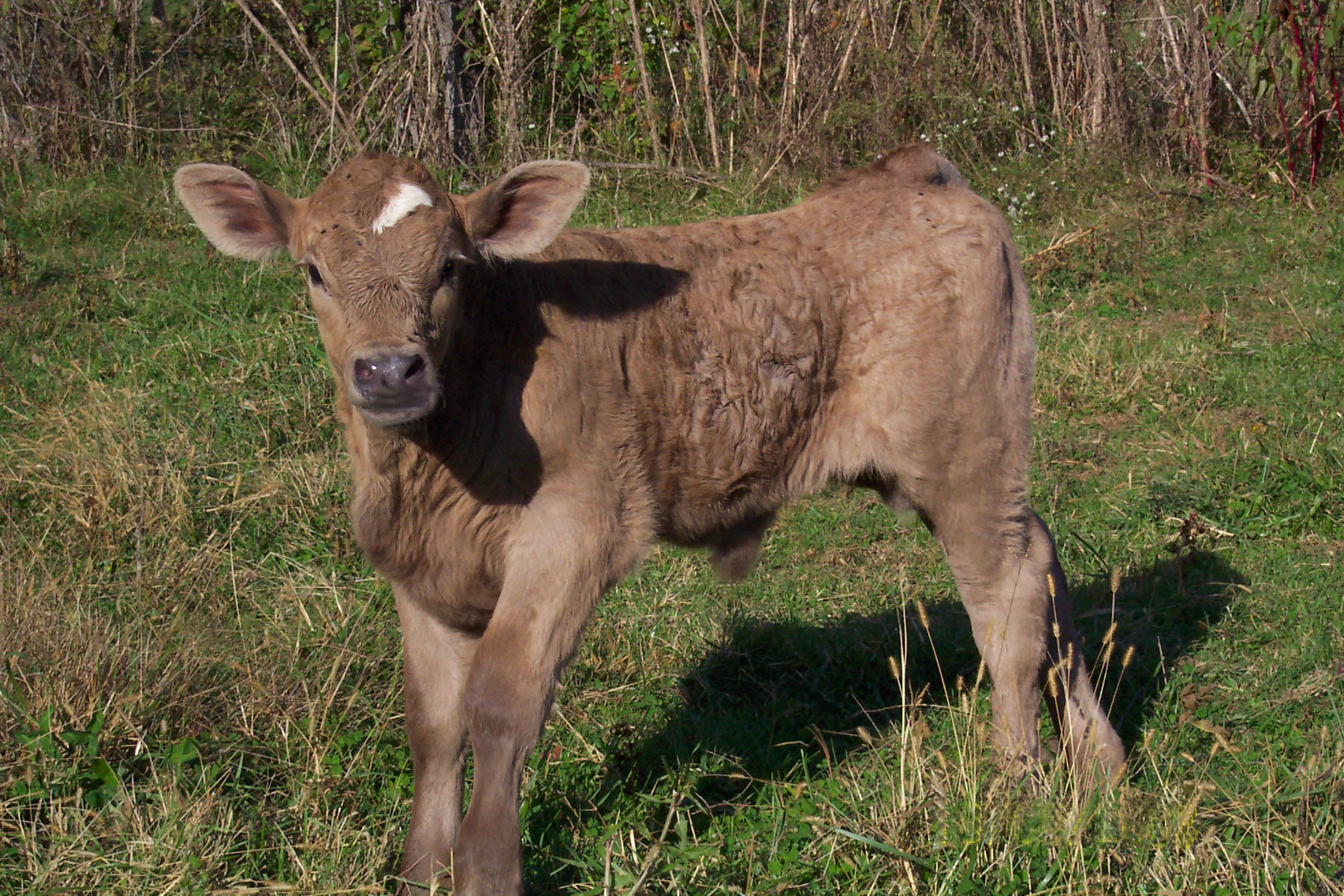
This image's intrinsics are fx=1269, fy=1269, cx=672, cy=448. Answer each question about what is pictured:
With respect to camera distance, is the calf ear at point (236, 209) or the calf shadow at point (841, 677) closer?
the calf ear at point (236, 209)

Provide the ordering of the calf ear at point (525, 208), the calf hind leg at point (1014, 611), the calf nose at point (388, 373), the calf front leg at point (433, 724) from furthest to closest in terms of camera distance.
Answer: the calf hind leg at point (1014, 611)
the calf front leg at point (433, 724)
the calf ear at point (525, 208)
the calf nose at point (388, 373)

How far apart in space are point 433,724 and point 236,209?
172 cm

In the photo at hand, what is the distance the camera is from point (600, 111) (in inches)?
405

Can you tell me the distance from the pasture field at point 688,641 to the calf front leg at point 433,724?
192 millimetres

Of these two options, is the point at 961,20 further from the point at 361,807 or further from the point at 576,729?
the point at 361,807

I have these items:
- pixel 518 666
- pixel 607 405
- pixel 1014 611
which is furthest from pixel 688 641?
pixel 518 666

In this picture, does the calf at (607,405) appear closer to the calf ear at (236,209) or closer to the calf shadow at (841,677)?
the calf ear at (236,209)

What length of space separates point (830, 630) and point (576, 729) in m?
1.34

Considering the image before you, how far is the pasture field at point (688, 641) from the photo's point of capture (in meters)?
3.51

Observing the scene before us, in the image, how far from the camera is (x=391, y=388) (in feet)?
10.7

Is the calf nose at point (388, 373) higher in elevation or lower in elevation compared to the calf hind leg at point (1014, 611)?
higher

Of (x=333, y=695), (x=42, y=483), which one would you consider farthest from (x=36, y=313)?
(x=333, y=695)

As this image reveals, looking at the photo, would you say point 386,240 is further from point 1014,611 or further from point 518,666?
point 1014,611

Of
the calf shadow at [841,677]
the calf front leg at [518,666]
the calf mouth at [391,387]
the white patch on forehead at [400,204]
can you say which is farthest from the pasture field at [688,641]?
the white patch on forehead at [400,204]
